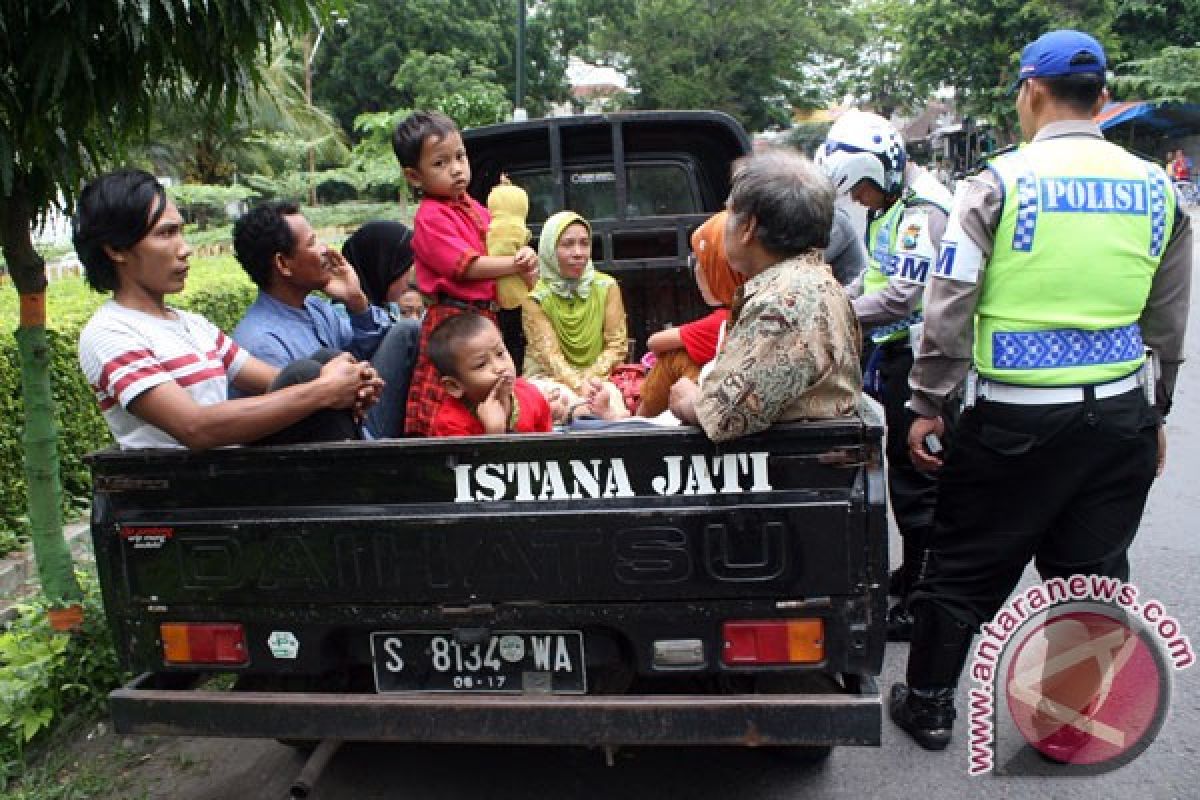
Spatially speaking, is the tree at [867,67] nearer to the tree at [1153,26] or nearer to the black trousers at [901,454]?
the tree at [1153,26]

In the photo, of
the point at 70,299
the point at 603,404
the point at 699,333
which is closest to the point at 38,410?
the point at 603,404

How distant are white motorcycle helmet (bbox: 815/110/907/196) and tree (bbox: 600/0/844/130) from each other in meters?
32.9

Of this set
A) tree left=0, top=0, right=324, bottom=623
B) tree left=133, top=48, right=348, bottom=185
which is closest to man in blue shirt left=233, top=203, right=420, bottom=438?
tree left=0, top=0, right=324, bottom=623

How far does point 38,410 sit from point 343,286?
1332 millimetres

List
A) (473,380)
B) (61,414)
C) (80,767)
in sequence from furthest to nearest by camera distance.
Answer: (61,414) < (80,767) < (473,380)

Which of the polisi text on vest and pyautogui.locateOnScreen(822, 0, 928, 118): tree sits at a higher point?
pyautogui.locateOnScreen(822, 0, 928, 118): tree

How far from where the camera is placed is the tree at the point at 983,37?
92.9 ft

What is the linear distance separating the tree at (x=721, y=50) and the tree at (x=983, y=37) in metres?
6.47

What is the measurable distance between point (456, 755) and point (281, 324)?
Result: 63.8 inches

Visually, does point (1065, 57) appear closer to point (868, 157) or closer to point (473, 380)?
point (868, 157)

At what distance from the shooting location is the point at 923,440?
10.5 ft

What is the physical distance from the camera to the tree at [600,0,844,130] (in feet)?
121

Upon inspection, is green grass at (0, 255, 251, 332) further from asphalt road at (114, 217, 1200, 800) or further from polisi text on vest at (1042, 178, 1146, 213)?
polisi text on vest at (1042, 178, 1146, 213)

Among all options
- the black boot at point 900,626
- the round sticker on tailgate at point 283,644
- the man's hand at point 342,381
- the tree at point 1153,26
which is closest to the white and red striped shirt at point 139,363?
the man's hand at point 342,381
